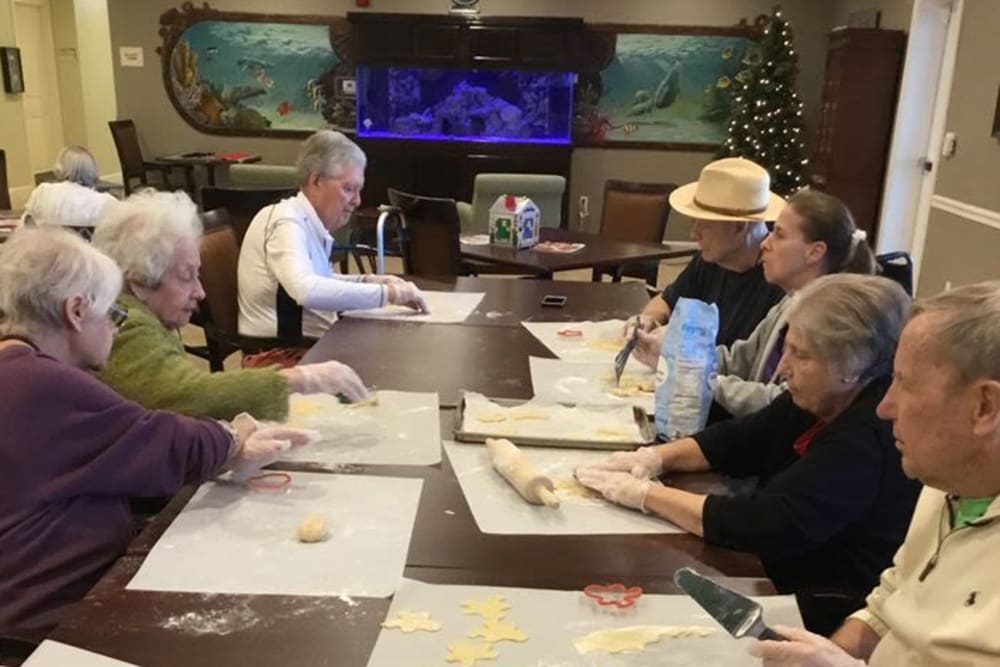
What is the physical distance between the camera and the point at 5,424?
1383 mm

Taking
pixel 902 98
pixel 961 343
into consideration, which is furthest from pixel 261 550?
pixel 902 98

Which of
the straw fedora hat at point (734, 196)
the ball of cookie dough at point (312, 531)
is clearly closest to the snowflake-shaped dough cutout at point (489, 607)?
the ball of cookie dough at point (312, 531)

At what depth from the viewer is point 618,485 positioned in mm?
1581

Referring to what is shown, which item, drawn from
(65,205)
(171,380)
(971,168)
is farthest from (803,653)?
(971,168)

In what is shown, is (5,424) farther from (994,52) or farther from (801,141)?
(801,141)

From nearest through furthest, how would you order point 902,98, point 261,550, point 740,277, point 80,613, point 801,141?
point 80,613, point 261,550, point 740,277, point 902,98, point 801,141

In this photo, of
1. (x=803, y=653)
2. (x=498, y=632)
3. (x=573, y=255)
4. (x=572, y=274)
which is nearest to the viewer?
(x=803, y=653)

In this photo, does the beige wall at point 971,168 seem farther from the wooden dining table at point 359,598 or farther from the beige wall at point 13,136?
the beige wall at point 13,136

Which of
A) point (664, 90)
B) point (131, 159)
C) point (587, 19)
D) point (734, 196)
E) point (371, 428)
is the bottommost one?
point (131, 159)

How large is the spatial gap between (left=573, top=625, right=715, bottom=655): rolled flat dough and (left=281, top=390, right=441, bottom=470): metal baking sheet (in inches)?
24.0

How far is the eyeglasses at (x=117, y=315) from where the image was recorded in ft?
5.28

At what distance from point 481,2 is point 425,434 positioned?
703 centimetres

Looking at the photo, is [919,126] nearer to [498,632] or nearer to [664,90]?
[664,90]

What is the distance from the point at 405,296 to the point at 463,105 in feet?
18.6
